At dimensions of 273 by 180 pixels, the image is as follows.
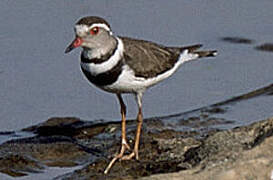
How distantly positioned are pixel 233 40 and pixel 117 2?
1.83m

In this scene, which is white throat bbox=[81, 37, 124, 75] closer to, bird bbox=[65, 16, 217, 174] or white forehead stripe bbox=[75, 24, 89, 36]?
bird bbox=[65, 16, 217, 174]

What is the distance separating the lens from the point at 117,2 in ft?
39.1

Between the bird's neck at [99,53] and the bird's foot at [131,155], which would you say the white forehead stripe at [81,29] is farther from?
the bird's foot at [131,155]

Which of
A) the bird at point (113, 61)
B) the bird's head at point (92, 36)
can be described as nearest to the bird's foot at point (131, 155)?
the bird at point (113, 61)

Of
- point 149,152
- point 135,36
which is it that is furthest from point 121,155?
point 135,36

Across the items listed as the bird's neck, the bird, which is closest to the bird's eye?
the bird

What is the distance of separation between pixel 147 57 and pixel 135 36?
122 inches

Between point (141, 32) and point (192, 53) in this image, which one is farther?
point (141, 32)

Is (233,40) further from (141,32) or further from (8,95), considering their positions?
(8,95)

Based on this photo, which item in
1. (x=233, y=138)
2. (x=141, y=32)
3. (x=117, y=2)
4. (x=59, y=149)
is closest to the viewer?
(x=233, y=138)

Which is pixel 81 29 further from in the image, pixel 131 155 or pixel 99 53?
pixel 131 155

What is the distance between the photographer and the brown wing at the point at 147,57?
7.55 m

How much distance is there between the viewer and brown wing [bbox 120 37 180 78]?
7.55 m

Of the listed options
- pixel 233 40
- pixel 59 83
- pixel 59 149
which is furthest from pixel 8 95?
pixel 233 40
